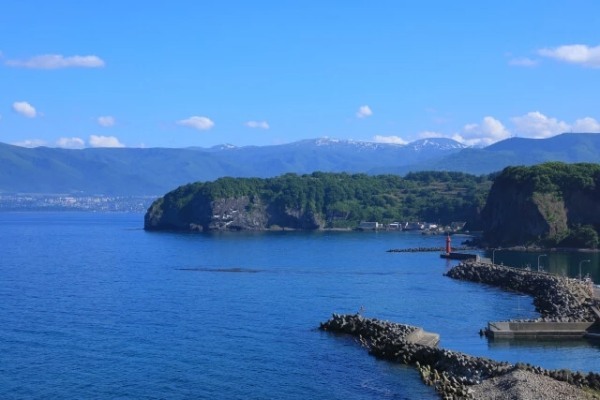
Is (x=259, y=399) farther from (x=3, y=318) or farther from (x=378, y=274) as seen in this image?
(x=378, y=274)

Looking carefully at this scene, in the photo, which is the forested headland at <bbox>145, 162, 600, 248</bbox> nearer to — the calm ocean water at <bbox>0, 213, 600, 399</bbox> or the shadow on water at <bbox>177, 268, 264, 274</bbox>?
the shadow on water at <bbox>177, 268, 264, 274</bbox>

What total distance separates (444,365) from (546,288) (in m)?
22.8

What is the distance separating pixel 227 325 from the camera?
42156 mm

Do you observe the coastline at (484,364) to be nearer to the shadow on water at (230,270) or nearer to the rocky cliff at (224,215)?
the shadow on water at (230,270)

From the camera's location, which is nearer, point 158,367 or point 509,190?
point 158,367

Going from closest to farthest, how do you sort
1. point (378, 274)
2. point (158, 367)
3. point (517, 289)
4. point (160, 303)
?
point (158, 367)
point (160, 303)
point (517, 289)
point (378, 274)

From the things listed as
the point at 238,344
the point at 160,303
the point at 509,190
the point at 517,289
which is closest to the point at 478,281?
the point at 517,289

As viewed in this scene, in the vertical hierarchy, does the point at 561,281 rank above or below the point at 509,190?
below

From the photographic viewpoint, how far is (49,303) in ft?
161

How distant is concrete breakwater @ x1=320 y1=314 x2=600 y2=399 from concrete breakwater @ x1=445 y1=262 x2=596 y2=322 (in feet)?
26.9

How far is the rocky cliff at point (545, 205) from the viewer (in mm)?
96625

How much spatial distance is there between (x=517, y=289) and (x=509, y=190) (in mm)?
48583

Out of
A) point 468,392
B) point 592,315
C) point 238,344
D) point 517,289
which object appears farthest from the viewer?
point 517,289

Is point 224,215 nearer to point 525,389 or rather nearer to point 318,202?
point 318,202
